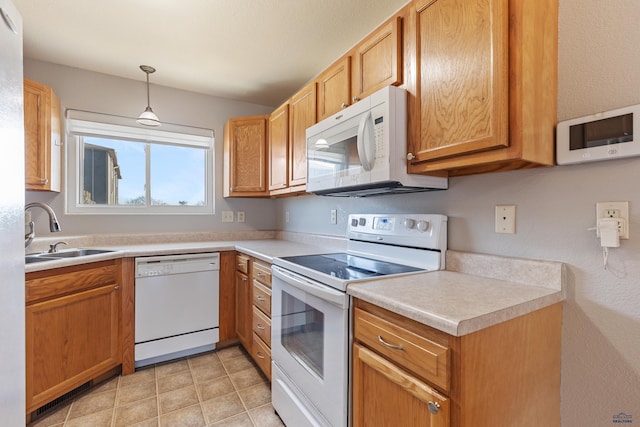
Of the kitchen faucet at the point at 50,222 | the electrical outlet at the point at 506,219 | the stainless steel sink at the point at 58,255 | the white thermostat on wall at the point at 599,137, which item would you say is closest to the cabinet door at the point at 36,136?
the kitchen faucet at the point at 50,222

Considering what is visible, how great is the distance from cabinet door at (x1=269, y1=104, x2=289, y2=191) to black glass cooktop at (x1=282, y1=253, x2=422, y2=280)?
81 cm

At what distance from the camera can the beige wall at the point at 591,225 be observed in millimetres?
953

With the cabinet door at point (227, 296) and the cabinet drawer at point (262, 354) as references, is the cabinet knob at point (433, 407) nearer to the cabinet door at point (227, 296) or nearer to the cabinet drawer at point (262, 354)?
the cabinet drawer at point (262, 354)

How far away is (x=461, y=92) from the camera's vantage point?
1.11 metres

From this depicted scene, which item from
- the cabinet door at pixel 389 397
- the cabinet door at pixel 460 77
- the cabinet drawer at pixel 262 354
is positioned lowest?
the cabinet drawer at pixel 262 354

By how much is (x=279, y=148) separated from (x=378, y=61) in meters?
1.20

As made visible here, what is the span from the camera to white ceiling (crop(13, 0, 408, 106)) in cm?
172

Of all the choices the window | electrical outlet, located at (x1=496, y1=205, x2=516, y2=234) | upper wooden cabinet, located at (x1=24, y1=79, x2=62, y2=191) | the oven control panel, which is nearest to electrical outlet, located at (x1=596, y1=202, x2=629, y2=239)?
electrical outlet, located at (x1=496, y1=205, x2=516, y2=234)

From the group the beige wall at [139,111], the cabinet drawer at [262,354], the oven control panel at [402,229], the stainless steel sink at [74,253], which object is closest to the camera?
the oven control panel at [402,229]

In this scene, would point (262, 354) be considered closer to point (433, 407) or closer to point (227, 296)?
point (227, 296)

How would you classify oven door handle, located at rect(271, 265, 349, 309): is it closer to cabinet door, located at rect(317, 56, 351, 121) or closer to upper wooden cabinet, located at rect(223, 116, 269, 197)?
cabinet door, located at rect(317, 56, 351, 121)

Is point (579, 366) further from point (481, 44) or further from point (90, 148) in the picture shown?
point (90, 148)

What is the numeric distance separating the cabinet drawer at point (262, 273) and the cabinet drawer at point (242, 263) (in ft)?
0.55

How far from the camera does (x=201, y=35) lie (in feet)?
6.52
